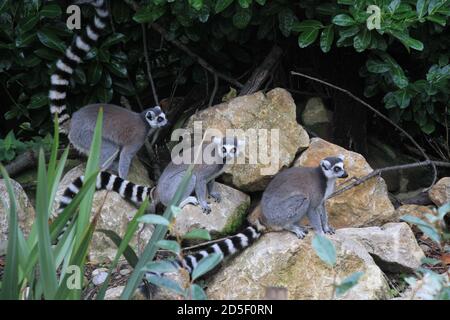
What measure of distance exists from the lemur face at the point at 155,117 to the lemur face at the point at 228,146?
0.67 meters

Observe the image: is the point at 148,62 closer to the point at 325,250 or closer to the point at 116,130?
the point at 116,130

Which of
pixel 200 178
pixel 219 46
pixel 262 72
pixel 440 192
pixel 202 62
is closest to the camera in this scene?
pixel 200 178

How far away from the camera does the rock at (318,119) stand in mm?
6809

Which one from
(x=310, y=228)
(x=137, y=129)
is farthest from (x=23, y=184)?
(x=310, y=228)

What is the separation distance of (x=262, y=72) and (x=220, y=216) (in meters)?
1.73

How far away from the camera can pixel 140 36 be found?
23.0 ft

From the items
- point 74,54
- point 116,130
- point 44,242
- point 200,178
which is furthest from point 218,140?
point 44,242

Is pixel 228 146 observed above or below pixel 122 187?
above

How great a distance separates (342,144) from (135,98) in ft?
7.62

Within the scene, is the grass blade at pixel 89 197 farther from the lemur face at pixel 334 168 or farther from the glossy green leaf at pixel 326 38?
the glossy green leaf at pixel 326 38

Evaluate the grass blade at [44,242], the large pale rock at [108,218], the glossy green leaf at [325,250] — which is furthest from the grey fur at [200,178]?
the glossy green leaf at [325,250]

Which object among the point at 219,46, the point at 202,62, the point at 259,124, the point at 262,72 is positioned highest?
the point at 219,46

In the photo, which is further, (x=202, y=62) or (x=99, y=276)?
(x=202, y=62)

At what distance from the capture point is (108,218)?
5855mm
